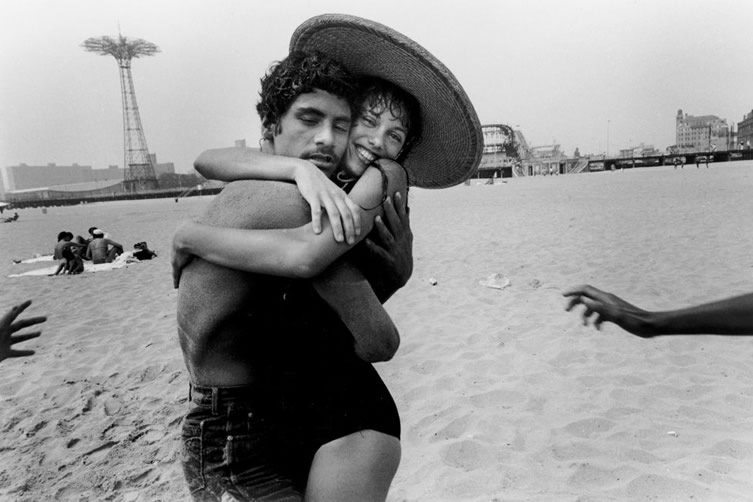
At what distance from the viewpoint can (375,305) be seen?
3.69 ft

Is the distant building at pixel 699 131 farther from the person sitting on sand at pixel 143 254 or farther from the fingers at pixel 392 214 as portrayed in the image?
the fingers at pixel 392 214

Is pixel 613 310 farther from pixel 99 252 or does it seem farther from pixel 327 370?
pixel 99 252

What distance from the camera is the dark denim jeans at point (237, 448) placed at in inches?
48.1

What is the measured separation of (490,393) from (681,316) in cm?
260

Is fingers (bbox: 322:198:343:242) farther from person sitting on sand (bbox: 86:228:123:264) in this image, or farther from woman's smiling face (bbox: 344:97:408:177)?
person sitting on sand (bbox: 86:228:123:264)

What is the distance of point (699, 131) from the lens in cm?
13500

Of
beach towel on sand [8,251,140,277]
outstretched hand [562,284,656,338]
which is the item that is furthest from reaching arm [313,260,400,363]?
beach towel on sand [8,251,140,277]

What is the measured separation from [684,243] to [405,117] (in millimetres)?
9923

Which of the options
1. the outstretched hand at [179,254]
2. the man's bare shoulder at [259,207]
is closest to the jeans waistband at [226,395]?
the outstretched hand at [179,254]

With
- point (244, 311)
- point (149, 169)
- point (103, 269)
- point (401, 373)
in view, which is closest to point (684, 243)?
point (401, 373)

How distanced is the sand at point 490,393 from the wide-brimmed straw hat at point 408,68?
673mm

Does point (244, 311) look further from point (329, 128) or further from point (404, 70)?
point (404, 70)

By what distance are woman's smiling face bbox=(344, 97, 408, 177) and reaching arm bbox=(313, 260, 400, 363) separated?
0.49m

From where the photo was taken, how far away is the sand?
3.20 metres
